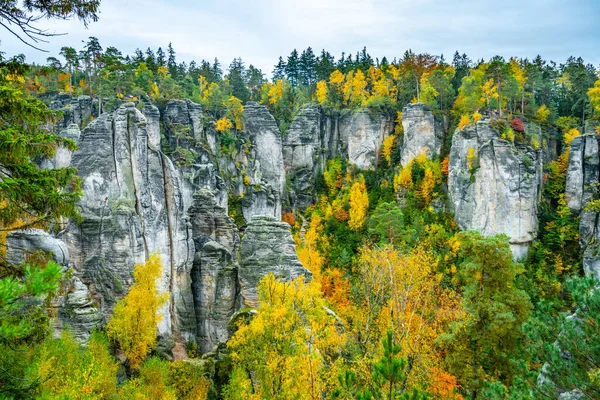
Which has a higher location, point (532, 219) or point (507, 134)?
point (507, 134)

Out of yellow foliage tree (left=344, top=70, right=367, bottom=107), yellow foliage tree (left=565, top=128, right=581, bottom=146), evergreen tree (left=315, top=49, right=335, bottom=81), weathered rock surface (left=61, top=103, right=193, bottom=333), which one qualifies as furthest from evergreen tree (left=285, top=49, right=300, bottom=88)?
weathered rock surface (left=61, top=103, right=193, bottom=333)

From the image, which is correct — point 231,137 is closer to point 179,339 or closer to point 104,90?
point 104,90

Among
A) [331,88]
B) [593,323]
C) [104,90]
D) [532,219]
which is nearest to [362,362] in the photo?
[593,323]

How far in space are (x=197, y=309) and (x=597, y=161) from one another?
3929 centimetres

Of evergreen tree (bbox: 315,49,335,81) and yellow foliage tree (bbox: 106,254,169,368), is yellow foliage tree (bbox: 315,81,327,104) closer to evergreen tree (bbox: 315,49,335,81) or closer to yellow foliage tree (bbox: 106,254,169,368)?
evergreen tree (bbox: 315,49,335,81)

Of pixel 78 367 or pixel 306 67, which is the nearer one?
pixel 78 367

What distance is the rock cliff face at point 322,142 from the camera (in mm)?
52969

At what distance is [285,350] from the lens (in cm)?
1334

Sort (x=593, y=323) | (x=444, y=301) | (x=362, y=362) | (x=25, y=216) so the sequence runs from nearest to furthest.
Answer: (x=25, y=216)
(x=593, y=323)
(x=362, y=362)
(x=444, y=301)

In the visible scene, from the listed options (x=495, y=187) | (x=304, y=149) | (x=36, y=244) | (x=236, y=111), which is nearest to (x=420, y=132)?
(x=495, y=187)

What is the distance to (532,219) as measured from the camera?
124 ft

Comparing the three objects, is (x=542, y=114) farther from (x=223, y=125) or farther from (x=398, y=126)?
(x=223, y=125)

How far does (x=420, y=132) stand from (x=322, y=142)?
15379mm

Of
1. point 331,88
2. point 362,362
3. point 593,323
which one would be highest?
point 331,88
